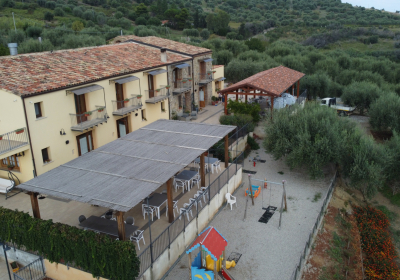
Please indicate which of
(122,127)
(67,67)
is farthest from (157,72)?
(67,67)

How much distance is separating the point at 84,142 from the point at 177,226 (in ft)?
28.5

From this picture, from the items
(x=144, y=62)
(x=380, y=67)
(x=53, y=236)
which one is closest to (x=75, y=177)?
(x=53, y=236)

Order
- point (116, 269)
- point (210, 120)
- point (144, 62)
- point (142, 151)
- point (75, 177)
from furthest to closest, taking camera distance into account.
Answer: point (210, 120), point (144, 62), point (142, 151), point (75, 177), point (116, 269)

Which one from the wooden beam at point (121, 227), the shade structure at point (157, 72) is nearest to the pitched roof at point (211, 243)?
the wooden beam at point (121, 227)

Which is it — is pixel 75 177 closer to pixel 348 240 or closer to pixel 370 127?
pixel 348 240

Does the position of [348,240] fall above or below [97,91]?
below

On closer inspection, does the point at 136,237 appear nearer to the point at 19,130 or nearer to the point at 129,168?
the point at 129,168

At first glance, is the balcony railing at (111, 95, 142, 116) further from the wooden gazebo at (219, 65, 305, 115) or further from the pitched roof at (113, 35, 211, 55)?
the pitched roof at (113, 35, 211, 55)

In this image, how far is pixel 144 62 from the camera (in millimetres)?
23984

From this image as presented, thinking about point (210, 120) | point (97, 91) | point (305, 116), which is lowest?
point (210, 120)

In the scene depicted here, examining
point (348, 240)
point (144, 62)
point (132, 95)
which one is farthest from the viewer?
point (144, 62)

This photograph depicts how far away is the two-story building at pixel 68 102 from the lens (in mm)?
15438

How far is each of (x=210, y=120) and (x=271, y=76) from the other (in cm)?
695

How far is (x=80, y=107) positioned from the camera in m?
18.5
